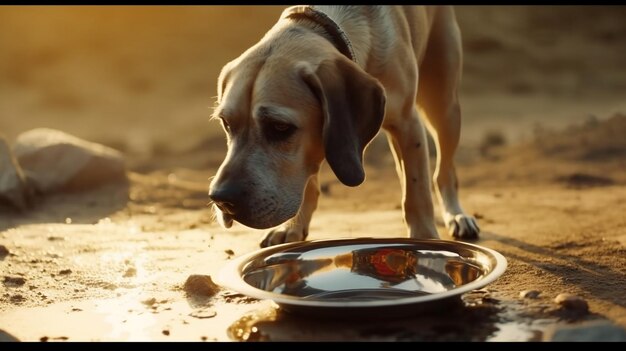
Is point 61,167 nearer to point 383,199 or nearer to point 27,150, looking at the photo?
point 27,150

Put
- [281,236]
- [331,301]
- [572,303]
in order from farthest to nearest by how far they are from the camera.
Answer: [281,236] → [572,303] → [331,301]

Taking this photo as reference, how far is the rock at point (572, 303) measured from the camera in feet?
11.6

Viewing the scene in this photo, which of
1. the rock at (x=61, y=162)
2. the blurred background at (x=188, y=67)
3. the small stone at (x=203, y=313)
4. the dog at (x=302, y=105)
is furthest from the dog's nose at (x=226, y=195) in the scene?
the blurred background at (x=188, y=67)

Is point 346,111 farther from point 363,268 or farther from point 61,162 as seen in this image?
point 61,162

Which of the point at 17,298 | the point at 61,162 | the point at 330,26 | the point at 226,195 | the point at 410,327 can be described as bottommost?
the point at 410,327

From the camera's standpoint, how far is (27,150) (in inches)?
287

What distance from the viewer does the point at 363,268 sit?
13.5 feet

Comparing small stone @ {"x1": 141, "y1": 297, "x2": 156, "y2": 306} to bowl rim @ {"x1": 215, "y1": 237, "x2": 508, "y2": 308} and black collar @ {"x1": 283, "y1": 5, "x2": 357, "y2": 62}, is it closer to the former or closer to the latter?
bowl rim @ {"x1": 215, "y1": 237, "x2": 508, "y2": 308}

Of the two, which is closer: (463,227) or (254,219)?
(254,219)

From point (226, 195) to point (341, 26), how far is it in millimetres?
1363

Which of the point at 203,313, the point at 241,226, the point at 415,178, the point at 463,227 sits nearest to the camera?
the point at 203,313

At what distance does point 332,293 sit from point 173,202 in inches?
139

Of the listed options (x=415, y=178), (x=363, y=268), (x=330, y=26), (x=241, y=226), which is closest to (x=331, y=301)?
(x=363, y=268)
